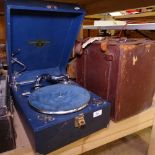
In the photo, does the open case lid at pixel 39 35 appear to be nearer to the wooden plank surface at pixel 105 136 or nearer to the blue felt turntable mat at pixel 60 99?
the blue felt turntable mat at pixel 60 99

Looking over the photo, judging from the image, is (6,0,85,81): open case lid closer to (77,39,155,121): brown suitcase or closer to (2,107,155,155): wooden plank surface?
(77,39,155,121): brown suitcase

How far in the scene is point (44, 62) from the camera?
1.04 meters

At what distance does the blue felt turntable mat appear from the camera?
0.68 metres

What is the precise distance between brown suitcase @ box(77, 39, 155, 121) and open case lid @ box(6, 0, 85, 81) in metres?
0.17

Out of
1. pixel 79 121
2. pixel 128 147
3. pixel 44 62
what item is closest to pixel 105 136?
pixel 79 121

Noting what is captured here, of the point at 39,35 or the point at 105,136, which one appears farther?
the point at 39,35

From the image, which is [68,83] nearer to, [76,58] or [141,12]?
[76,58]

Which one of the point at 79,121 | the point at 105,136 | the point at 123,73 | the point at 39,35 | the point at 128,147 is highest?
the point at 39,35

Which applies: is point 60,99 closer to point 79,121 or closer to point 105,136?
point 79,121

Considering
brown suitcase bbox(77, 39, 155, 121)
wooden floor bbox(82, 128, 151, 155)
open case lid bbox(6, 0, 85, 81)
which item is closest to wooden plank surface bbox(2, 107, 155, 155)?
brown suitcase bbox(77, 39, 155, 121)

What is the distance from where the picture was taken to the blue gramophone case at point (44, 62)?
0.62 meters

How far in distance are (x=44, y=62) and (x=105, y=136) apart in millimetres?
550

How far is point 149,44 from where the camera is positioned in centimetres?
82

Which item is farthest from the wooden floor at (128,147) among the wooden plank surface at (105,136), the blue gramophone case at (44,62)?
the blue gramophone case at (44,62)
